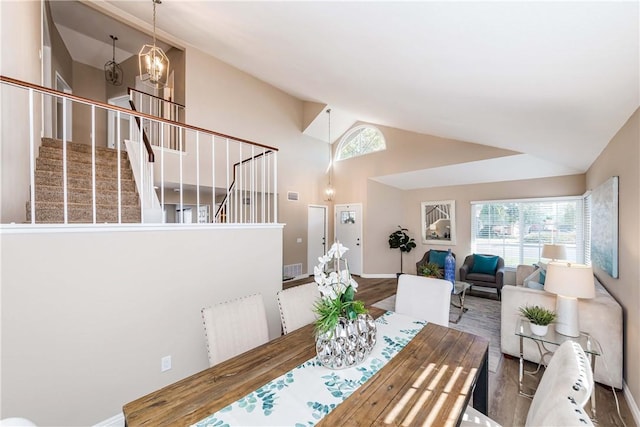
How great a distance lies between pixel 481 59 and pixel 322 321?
1932 mm

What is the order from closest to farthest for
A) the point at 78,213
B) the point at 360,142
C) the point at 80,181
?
the point at 78,213
the point at 80,181
the point at 360,142

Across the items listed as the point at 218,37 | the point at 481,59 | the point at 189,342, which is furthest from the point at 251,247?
the point at 218,37

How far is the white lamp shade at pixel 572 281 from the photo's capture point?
2.12m

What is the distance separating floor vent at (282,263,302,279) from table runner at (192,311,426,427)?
4.84m

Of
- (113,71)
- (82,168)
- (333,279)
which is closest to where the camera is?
(333,279)

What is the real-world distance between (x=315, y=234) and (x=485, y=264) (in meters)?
3.90

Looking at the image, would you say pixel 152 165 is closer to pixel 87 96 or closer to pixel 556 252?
pixel 87 96

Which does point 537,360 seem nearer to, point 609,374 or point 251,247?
point 609,374

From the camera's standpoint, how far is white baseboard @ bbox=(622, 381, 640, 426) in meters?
1.89

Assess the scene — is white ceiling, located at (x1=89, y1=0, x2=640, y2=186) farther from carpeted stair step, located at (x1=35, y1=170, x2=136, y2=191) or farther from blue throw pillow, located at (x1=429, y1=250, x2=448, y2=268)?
blue throw pillow, located at (x1=429, y1=250, x2=448, y2=268)

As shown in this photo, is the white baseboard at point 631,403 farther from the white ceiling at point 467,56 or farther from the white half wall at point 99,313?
the white half wall at point 99,313

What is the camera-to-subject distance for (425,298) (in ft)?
7.25

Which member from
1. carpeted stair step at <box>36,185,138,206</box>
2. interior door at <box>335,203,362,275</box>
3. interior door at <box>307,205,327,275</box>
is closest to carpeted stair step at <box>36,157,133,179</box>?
carpeted stair step at <box>36,185,138,206</box>

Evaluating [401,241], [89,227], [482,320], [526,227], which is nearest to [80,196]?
[89,227]
